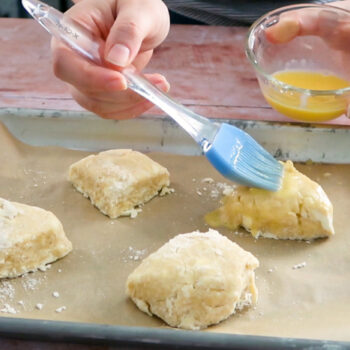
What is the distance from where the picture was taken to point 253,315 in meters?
1.11

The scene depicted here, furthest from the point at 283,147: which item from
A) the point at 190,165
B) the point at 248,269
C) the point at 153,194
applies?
the point at 248,269

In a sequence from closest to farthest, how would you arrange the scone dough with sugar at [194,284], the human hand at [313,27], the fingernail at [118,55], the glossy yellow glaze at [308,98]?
1. the scone dough with sugar at [194,284]
2. the fingernail at [118,55]
3. the glossy yellow glaze at [308,98]
4. the human hand at [313,27]

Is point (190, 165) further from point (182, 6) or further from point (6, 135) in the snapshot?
point (182, 6)

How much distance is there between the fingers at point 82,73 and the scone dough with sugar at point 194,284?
0.30 meters

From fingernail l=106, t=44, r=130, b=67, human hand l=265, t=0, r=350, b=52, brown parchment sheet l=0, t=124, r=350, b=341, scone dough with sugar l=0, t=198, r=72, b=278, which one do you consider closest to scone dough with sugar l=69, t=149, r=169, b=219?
brown parchment sheet l=0, t=124, r=350, b=341

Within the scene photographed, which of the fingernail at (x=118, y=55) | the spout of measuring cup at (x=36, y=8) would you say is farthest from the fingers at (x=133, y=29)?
the spout of measuring cup at (x=36, y=8)

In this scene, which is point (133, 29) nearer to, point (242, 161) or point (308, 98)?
point (242, 161)

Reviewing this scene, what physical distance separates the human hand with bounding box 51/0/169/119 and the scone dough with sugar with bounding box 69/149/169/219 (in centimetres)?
10

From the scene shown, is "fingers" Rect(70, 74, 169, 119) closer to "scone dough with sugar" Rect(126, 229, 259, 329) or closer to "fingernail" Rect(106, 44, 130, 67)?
"fingernail" Rect(106, 44, 130, 67)

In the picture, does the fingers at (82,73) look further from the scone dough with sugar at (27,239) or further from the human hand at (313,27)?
the human hand at (313,27)

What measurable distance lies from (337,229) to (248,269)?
25 centimetres

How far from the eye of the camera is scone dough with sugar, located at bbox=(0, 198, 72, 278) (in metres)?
1.16

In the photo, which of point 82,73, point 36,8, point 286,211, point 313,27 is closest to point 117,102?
point 82,73

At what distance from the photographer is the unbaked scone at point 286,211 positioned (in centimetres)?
125
